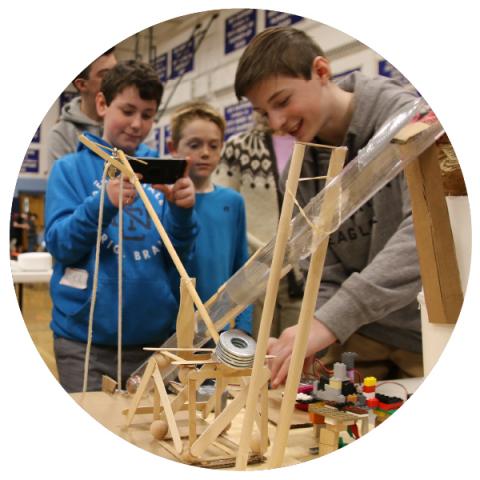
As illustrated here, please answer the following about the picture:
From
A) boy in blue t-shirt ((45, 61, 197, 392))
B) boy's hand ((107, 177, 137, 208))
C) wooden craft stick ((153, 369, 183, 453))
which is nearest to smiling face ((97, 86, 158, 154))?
boy in blue t-shirt ((45, 61, 197, 392))

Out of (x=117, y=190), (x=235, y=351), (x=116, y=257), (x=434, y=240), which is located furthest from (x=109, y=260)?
(x=434, y=240)

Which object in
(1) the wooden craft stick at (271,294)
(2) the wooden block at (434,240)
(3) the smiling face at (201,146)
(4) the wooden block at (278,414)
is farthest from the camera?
(3) the smiling face at (201,146)

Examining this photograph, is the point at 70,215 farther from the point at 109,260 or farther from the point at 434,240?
the point at 434,240

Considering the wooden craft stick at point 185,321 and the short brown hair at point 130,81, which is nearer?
the wooden craft stick at point 185,321

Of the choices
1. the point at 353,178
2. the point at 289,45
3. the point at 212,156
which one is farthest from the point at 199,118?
the point at 353,178

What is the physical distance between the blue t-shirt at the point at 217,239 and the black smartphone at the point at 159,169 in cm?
9

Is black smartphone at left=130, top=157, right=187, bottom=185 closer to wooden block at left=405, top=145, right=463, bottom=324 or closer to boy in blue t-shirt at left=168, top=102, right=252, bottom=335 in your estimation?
boy in blue t-shirt at left=168, top=102, right=252, bottom=335

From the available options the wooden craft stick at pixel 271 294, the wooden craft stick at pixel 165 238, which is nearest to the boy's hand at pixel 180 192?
the wooden craft stick at pixel 165 238

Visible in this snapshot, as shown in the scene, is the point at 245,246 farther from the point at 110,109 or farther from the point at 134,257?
the point at 110,109

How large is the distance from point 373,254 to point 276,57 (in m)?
0.37

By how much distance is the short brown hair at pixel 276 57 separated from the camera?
0.99 meters

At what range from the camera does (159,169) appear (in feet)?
2.97

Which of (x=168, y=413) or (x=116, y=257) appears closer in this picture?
(x=168, y=413)

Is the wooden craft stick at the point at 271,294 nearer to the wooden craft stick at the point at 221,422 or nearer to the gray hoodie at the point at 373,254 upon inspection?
the wooden craft stick at the point at 221,422
